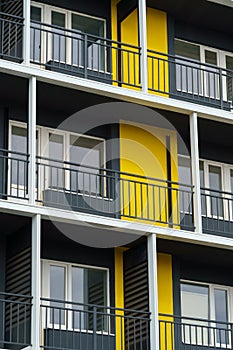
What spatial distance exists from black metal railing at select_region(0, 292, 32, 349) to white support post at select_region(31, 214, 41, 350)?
18 cm

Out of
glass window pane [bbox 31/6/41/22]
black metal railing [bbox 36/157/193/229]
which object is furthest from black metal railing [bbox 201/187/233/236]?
glass window pane [bbox 31/6/41/22]

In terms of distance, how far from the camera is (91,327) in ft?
79.3

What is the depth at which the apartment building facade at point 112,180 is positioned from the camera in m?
23.6

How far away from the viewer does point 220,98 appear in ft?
88.7

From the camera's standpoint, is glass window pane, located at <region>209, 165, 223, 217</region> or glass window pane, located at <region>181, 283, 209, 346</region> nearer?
glass window pane, located at <region>181, 283, 209, 346</region>

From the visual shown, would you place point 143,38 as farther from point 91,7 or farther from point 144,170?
point 144,170

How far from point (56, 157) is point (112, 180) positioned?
132 cm

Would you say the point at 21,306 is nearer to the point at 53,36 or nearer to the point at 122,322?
the point at 122,322

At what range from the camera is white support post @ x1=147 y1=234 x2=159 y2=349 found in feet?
77.4

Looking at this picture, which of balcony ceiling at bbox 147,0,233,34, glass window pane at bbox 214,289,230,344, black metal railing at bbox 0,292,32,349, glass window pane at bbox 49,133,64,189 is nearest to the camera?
black metal railing at bbox 0,292,32,349

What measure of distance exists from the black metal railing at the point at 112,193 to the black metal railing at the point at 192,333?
6.92 ft

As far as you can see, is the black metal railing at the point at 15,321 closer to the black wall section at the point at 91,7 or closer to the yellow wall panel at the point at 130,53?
the yellow wall panel at the point at 130,53

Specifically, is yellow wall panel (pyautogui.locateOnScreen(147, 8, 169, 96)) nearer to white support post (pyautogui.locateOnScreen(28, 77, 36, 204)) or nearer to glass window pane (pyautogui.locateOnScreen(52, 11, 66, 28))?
glass window pane (pyautogui.locateOnScreen(52, 11, 66, 28))

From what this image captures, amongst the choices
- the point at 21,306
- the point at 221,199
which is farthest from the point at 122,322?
the point at 221,199
